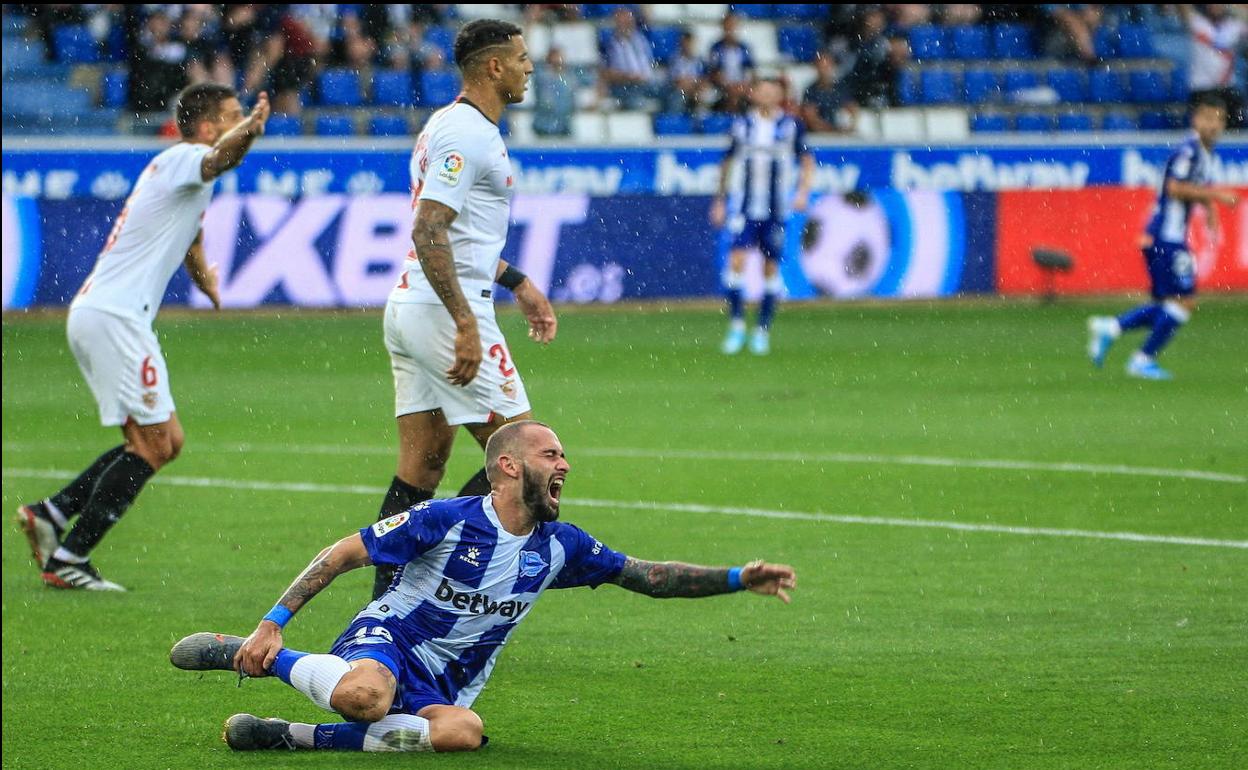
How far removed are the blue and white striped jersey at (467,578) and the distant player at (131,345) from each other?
3.00 m

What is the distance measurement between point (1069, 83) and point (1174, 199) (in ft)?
37.8

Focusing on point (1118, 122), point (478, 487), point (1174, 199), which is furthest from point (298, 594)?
point (1118, 122)

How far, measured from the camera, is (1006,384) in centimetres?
1590

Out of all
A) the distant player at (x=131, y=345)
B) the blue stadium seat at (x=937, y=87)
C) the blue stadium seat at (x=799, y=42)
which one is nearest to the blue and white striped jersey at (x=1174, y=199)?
the distant player at (x=131, y=345)

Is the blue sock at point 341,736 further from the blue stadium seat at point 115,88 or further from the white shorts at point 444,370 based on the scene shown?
the blue stadium seat at point 115,88

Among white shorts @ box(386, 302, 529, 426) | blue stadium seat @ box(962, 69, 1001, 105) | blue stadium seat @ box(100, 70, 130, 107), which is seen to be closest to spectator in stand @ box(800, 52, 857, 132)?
blue stadium seat @ box(962, 69, 1001, 105)

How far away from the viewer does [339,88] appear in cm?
2373

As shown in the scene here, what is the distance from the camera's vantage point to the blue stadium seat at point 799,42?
26969 millimetres

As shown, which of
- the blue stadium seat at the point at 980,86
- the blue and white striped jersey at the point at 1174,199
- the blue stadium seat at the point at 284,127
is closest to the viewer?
the blue and white striped jersey at the point at 1174,199

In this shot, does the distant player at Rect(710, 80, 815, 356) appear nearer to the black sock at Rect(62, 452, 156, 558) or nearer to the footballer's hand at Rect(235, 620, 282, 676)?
the black sock at Rect(62, 452, 156, 558)

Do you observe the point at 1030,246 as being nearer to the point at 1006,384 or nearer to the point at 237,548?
the point at 1006,384

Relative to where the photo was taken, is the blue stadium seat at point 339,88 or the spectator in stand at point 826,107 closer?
the blue stadium seat at point 339,88

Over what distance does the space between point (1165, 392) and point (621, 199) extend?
7.84 meters

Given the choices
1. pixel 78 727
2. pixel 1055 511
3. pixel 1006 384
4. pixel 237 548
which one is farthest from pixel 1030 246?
pixel 78 727
